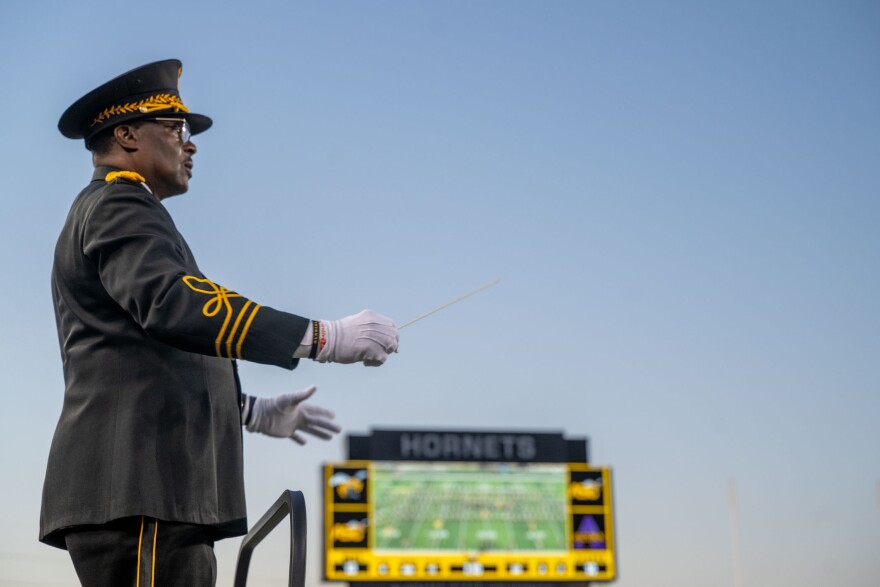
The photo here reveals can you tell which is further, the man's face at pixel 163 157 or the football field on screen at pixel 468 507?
the football field on screen at pixel 468 507

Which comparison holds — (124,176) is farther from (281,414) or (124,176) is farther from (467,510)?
(467,510)

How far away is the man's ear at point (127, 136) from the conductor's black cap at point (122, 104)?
0.05 feet

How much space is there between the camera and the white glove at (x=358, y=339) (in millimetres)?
2162

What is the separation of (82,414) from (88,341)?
147 millimetres

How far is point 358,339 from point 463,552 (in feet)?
50.2

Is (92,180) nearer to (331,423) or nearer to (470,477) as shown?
(331,423)

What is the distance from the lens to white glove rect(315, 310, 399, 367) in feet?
7.09

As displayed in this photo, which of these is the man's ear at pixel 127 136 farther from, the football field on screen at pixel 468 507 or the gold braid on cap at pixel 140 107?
the football field on screen at pixel 468 507

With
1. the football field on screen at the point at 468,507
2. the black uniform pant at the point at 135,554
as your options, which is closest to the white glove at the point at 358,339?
the black uniform pant at the point at 135,554

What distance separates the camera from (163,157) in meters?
2.50

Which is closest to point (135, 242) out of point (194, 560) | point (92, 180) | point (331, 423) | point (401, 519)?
point (92, 180)

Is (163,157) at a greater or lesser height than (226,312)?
greater

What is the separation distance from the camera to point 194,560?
7.18 ft

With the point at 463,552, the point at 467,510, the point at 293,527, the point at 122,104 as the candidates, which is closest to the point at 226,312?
the point at 293,527
